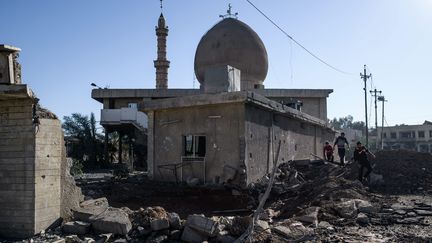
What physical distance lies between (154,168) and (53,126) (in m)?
7.04

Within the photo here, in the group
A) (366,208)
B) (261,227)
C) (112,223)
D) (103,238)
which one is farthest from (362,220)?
(103,238)

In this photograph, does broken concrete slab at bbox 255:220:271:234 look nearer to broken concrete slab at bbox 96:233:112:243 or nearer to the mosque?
broken concrete slab at bbox 96:233:112:243

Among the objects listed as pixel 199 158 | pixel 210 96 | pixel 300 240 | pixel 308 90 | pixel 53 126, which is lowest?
pixel 300 240

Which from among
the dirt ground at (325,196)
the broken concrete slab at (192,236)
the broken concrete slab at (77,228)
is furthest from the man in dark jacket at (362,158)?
the broken concrete slab at (77,228)

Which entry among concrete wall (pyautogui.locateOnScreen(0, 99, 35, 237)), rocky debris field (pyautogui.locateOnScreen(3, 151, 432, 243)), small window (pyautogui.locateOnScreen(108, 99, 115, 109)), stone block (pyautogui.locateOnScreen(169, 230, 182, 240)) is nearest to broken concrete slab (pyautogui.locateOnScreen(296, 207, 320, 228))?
rocky debris field (pyautogui.locateOnScreen(3, 151, 432, 243))

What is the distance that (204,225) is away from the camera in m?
7.34

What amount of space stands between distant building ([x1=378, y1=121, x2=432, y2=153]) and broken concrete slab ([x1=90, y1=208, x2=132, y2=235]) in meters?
54.1

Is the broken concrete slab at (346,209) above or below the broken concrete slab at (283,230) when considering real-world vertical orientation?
above

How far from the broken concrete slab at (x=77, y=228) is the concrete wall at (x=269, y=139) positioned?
6.44 metres

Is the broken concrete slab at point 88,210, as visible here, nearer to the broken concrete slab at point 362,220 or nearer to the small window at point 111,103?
the broken concrete slab at point 362,220

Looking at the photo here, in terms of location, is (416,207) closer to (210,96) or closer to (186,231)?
(186,231)

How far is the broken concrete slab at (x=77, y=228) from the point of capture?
7730mm

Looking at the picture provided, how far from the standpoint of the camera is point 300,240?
23.7 feet

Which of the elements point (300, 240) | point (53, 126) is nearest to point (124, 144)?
point (53, 126)
